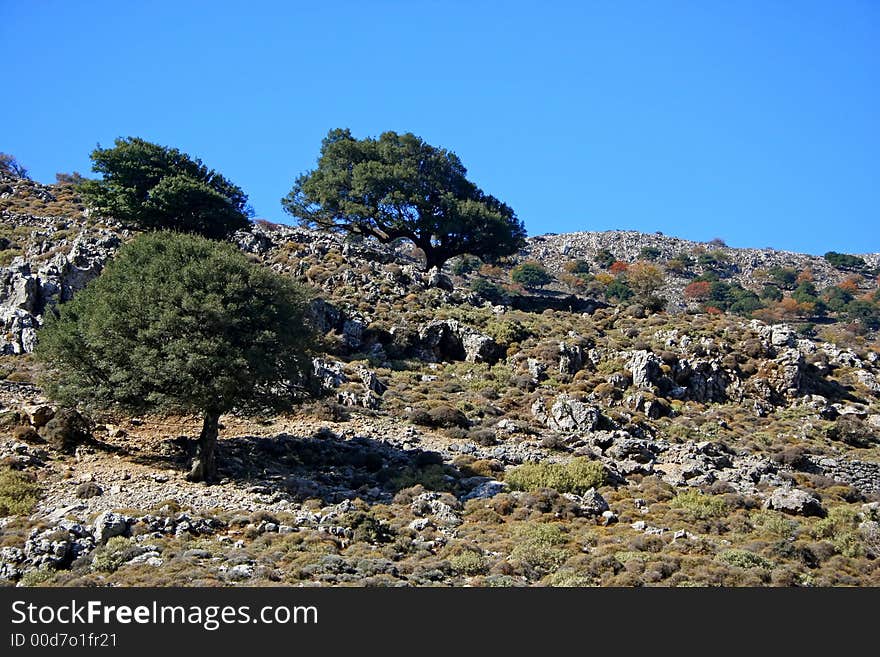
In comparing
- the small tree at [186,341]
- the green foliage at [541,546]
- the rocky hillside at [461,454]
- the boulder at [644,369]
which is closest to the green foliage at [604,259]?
the rocky hillside at [461,454]

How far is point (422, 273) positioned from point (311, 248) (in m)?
8.62

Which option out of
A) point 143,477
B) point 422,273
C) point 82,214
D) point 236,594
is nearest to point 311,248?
point 422,273

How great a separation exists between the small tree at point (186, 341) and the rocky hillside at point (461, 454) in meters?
2.54

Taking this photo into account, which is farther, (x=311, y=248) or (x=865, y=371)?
(x=311, y=248)

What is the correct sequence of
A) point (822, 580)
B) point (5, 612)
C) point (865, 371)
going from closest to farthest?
point (5, 612) < point (822, 580) < point (865, 371)

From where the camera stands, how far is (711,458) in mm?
35531

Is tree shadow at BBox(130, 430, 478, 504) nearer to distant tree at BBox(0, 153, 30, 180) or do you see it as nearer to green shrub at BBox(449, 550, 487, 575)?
green shrub at BBox(449, 550, 487, 575)

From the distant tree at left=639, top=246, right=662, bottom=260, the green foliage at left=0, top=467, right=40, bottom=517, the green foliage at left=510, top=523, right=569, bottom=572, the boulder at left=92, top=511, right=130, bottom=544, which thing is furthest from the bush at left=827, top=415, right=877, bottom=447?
the distant tree at left=639, top=246, right=662, bottom=260

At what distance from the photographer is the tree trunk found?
29.5 meters

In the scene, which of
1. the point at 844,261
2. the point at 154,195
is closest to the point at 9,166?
the point at 154,195

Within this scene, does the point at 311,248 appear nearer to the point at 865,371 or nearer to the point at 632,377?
the point at 632,377

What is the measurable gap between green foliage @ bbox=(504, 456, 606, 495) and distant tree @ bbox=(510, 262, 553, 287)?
71.5 meters

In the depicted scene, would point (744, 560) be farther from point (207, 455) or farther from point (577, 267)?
point (577, 267)

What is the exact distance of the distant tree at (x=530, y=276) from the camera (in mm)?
104713
